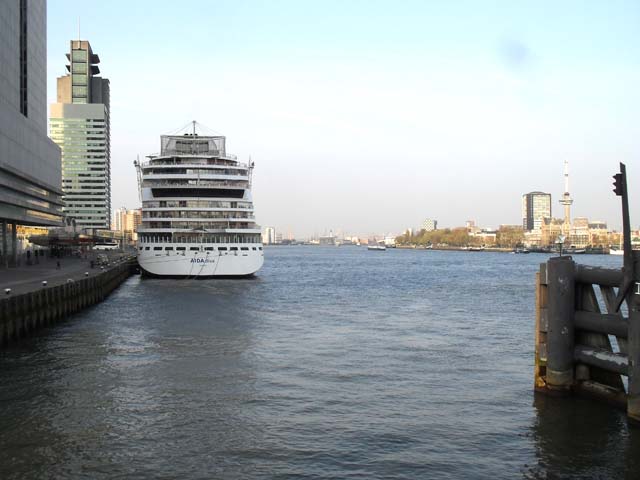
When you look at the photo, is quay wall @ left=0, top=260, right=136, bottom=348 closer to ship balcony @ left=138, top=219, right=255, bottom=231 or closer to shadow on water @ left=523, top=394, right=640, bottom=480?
ship balcony @ left=138, top=219, right=255, bottom=231

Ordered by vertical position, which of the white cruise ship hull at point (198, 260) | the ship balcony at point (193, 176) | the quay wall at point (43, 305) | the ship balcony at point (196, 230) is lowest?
the quay wall at point (43, 305)

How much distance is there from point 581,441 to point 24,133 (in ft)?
239

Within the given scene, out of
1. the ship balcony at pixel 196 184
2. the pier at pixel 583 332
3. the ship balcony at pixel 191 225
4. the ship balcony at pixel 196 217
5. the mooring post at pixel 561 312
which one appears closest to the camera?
the pier at pixel 583 332

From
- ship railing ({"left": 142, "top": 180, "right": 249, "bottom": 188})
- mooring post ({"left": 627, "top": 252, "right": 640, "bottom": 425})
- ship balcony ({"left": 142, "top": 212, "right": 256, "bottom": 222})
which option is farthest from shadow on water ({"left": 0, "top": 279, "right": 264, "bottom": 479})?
ship railing ({"left": 142, "top": 180, "right": 249, "bottom": 188})

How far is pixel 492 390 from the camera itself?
21484 millimetres

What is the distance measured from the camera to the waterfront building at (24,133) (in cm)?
6725

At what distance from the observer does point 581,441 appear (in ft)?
53.0

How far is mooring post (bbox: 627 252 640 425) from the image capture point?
1503cm

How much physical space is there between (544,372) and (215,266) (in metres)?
53.6

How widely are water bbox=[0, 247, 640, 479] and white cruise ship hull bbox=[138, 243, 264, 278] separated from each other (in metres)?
A: 31.9

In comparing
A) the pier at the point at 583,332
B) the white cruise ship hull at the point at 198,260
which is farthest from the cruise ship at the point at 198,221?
the pier at the point at 583,332

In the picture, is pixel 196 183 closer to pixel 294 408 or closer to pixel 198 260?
pixel 198 260

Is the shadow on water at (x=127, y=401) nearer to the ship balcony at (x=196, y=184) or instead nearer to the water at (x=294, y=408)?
the water at (x=294, y=408)

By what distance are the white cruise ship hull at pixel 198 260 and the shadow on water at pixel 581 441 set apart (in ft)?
176
